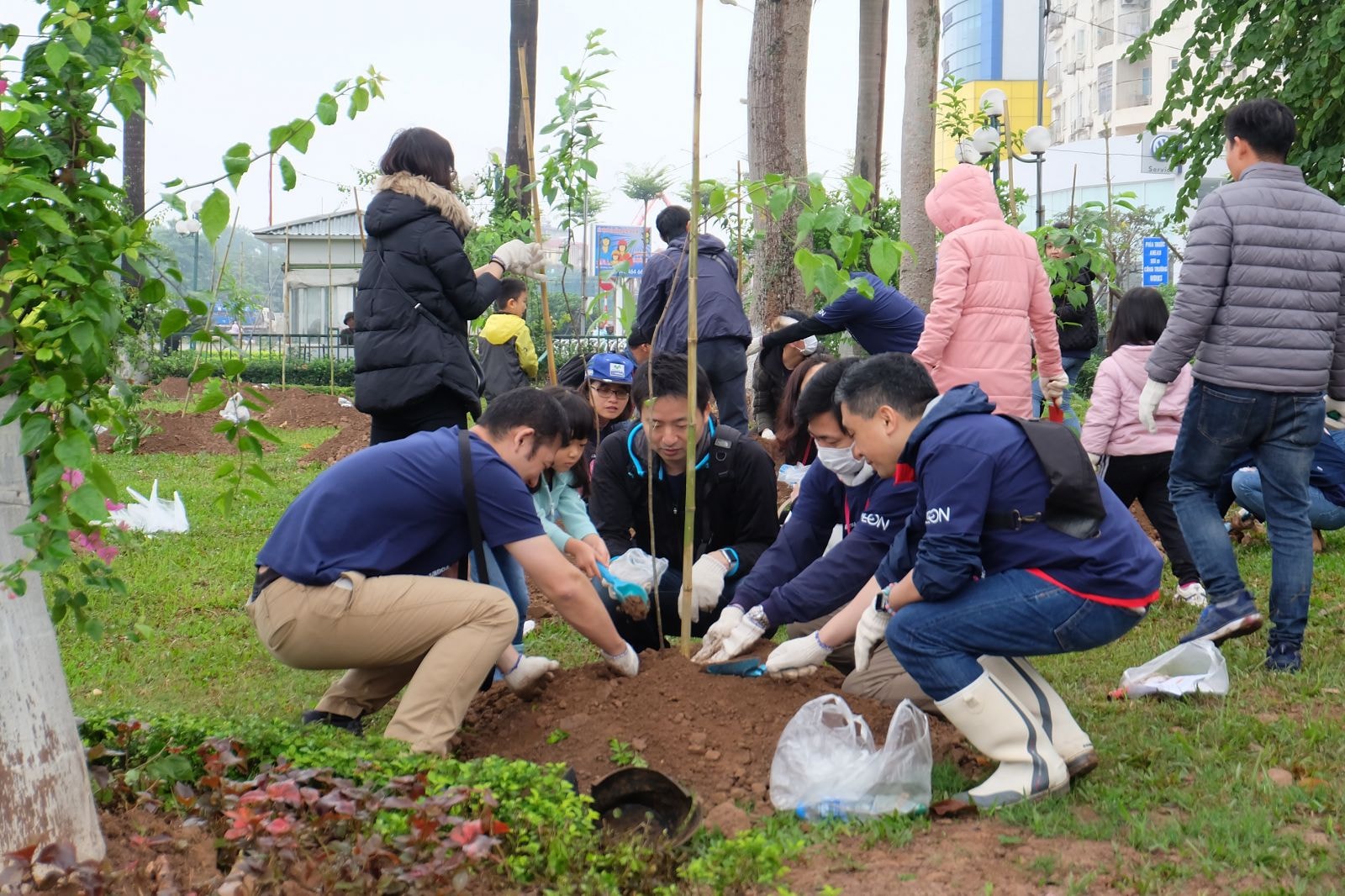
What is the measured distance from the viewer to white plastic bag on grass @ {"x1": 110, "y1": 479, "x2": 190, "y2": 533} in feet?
25.3

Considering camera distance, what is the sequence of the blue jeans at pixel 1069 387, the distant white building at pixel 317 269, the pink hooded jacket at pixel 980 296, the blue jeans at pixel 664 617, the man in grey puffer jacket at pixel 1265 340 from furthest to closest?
the distant white building at pixel 317 269
the blue jeans at pixel 1069 387
the pink hooded jacket at pixel 980 296
the blue jeans at pixel 664 617
the man in grey puffer jacket at pixel 1265 340

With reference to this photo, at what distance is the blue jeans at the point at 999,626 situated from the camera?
320 cm

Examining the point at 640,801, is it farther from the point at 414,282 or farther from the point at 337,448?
the point at 337,448

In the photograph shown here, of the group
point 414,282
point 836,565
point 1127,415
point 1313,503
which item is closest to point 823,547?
point 836,565

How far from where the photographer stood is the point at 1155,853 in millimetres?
2809

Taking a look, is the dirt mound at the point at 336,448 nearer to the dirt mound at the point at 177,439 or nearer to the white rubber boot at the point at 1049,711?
the dirt mound at the point at 177,439

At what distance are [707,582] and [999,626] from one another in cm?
153

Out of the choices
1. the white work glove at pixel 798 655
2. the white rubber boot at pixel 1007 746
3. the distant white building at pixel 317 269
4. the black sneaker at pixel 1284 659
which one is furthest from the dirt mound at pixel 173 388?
the white rubber boot at pixel 1007 746

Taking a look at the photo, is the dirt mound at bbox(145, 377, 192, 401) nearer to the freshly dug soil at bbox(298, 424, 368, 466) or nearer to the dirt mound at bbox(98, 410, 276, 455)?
the dirt mound at bbox(98, 410, 276, 455)

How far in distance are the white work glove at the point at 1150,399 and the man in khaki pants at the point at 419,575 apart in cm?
216

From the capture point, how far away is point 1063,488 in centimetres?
314

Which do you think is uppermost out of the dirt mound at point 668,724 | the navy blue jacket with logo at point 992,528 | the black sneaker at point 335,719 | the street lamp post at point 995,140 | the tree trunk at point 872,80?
the tree trunk at point 872,80

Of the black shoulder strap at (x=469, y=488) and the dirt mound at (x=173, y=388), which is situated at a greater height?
the black shoulder strap at (x=469, y=488)

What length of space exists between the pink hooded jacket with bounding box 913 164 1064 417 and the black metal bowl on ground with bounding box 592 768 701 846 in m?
2.88
